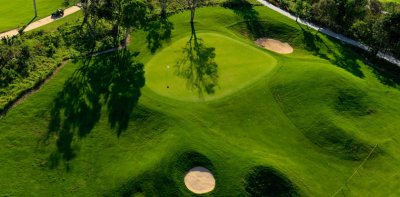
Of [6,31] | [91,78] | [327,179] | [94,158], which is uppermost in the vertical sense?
[6,31]

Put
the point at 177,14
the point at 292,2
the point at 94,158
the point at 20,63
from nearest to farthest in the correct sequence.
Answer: the point at 94,158, the point at 20,63, the point at 177,14, the point at 292,2

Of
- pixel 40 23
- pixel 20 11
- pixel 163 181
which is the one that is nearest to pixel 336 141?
pixel 163 181

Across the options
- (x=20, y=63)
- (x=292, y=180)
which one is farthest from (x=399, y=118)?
(x=20, y=63)

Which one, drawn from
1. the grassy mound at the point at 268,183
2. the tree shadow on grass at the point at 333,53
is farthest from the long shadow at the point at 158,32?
the grassy mound at the point at 268,183

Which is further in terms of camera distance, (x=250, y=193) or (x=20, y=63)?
(x=20, y=63)

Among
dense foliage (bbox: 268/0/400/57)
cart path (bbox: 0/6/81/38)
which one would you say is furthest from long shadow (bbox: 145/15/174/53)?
dense foliage (bbox: 268/0/400/57)

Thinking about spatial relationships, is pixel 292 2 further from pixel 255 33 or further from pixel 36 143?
pixel 36 143

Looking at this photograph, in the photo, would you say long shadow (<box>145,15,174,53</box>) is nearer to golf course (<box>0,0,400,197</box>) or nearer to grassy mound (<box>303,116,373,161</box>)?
golf course (<box>0,0,400,197</box>)
